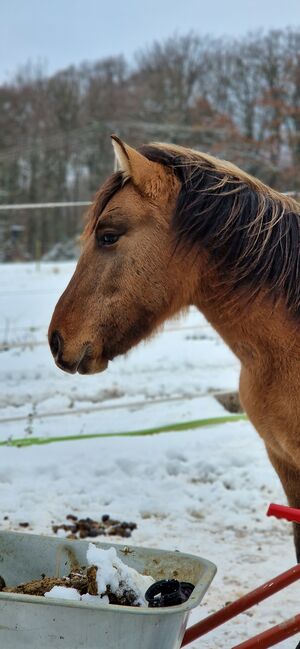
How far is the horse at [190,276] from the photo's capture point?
227 cm

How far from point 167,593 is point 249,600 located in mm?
343

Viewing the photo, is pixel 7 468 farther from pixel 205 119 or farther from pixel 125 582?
pixel 205 119

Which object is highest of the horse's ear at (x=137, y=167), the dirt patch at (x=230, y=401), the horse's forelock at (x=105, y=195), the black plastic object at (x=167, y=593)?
the horse's ear at (x=137, y=167)

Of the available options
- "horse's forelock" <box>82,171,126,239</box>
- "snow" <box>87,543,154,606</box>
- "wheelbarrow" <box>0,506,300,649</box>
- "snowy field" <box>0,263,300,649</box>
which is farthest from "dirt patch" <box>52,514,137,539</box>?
"horse's forelock" <box>82,171,126,239</box>

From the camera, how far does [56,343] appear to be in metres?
2.30

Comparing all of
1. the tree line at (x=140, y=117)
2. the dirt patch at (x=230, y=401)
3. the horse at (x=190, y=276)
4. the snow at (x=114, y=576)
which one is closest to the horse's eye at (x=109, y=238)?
the horse at (x=190, y=276)

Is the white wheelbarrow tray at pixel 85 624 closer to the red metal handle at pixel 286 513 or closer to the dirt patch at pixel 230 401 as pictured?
the red metal handle at pixel 286 513

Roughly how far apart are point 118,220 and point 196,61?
2947 centimetres

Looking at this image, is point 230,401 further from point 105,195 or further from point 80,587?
point 80,587

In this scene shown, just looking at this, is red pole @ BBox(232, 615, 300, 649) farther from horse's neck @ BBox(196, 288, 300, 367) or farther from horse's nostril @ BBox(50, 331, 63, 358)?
horse's nostril @ BBox(50, 331, 63, 358)

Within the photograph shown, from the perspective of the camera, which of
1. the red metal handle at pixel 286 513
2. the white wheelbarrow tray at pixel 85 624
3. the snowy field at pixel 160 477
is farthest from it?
the snowy field at pixel 160 477

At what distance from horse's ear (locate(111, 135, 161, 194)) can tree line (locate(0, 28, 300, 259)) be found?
14443 millimetres

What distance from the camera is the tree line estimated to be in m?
19.4

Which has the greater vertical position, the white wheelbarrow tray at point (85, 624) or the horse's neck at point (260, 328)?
the horse's neck at point (260, 328)
